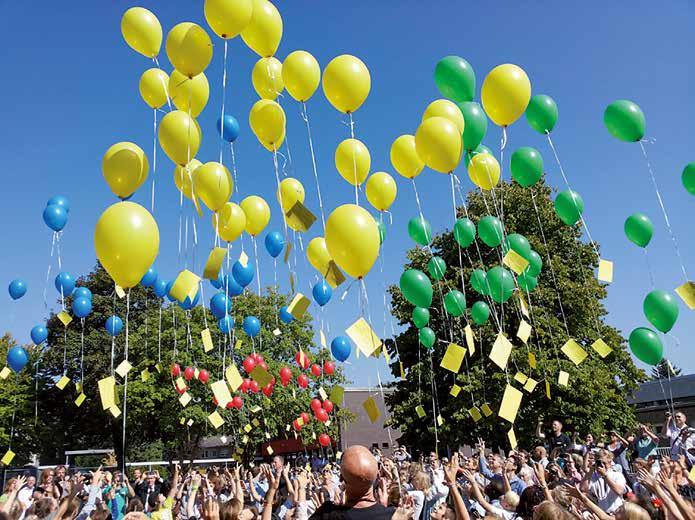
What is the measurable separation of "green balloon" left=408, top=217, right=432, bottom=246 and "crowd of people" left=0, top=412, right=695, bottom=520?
143 inches

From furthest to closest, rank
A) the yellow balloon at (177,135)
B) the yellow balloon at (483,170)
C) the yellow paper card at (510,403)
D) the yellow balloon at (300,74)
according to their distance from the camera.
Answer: the yellow balloon at (483,170), the yellow balloon at (300,74), the yellow balloon at (177,135), the yellow paper card at (510,403)

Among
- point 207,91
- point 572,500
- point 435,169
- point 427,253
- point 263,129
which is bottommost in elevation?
point 572,500

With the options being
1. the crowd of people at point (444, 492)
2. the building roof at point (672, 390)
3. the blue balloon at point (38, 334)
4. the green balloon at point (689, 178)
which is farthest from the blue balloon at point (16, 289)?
the building roof at point (672, 390)

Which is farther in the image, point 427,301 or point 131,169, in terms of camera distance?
point 427,301

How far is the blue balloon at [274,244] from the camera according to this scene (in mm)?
10349

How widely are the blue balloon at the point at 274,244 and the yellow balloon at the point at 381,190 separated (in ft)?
9.69

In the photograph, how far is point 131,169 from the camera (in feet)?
→ 19.3

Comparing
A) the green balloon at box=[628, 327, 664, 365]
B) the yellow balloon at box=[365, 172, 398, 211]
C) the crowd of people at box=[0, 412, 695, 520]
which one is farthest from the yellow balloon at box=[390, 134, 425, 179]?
the green balloon at box=[628, 327, 664, 365]

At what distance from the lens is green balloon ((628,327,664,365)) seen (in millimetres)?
7992

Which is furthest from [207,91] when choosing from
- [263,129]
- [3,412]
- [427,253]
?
[3,412]

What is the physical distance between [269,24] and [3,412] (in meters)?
25.5

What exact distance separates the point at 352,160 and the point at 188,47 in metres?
2.36

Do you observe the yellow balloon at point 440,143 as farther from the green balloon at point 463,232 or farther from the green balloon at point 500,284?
the green balloon at point 500,284

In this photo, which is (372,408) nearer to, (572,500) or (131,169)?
(572,500)
